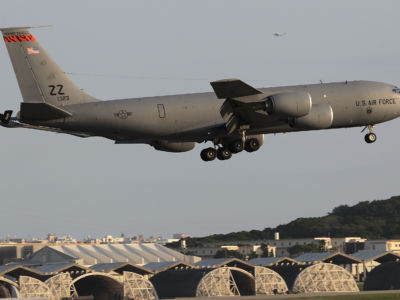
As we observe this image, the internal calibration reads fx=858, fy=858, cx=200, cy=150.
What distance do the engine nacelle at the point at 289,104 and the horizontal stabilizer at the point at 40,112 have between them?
1563 centimetres

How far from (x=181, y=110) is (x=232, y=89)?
5.21 m

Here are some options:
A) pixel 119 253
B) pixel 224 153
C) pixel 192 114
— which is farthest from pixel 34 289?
pixel 119 253

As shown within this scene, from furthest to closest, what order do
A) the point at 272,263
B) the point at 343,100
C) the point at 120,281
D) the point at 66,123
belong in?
the point at 272,263 → the point at 120,281 → the point at 343,100 → the point at 66,123

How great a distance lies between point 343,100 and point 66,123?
23.3 meters

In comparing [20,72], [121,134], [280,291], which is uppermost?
[20,72]

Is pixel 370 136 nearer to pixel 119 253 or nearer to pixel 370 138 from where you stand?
pixel 370 138

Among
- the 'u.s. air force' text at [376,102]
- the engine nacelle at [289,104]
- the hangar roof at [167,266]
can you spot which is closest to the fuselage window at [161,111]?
the engine nacelle at [289,104]

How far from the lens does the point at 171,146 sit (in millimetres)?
74375

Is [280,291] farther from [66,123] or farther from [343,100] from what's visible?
[66,123]

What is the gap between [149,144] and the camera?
246ft

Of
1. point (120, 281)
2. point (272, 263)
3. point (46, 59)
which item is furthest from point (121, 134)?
point (272, 263)

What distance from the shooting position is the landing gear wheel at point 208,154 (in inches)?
2844

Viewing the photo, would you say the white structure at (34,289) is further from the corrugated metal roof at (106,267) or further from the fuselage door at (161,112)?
the fuselage door at (161,112)

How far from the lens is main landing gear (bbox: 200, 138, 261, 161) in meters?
72.1
